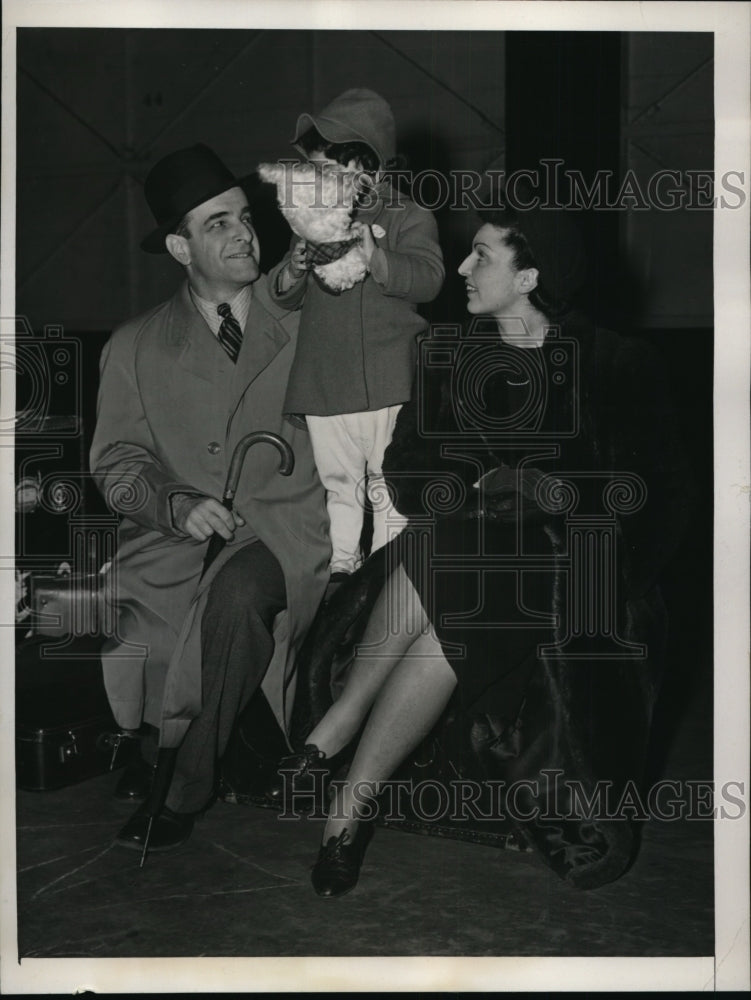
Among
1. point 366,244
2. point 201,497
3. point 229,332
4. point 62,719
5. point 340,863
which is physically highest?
point 366,244

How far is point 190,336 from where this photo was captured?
4258mm

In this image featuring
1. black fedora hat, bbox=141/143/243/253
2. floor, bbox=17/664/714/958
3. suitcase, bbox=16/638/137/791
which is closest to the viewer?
floor, bbox=17/664/714/958

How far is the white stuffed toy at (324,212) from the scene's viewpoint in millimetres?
4141

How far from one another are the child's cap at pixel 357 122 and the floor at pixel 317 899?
203 centimetres

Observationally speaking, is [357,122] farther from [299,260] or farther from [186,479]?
[186,479]

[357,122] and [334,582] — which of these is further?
[334,582]

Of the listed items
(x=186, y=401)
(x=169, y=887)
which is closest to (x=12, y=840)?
(x=169, y=887)

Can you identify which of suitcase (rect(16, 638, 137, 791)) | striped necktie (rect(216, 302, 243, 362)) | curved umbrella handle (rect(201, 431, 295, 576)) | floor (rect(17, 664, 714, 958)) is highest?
striped necktie (rect(216, 302, 243, 362))

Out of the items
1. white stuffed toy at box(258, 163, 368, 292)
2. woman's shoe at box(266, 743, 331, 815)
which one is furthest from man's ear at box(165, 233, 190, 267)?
woman's shoe at box(266, 743, 331, 815)

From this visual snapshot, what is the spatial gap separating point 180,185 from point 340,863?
2069mm

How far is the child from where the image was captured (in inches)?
163

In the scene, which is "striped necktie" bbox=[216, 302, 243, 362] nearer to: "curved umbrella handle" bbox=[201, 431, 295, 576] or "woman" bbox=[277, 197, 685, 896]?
"curved umbrella handle" bbox=[201, 431, 295, 576]

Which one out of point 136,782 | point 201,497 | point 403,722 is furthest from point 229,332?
point 136,782

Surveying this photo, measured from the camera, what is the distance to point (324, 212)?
4156 mm
